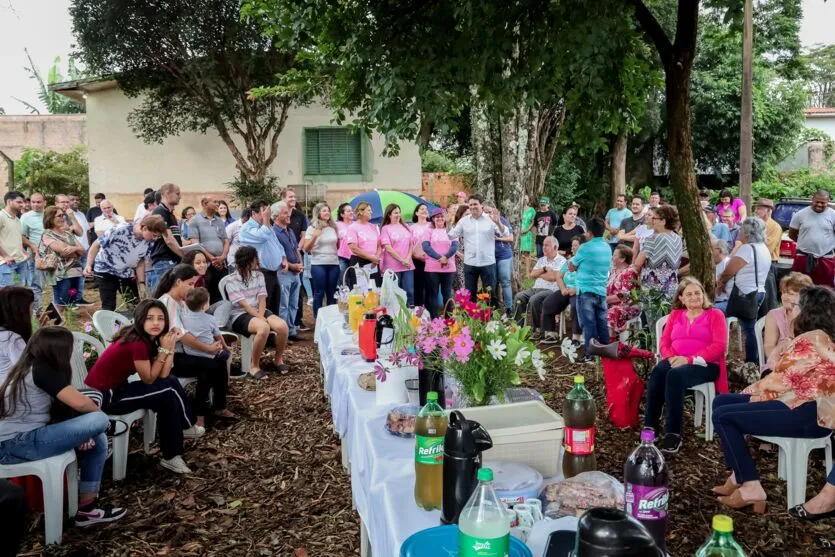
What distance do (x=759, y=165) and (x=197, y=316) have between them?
72.5ft

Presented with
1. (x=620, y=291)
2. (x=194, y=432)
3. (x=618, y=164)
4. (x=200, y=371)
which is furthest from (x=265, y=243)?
(x=618, y=164)

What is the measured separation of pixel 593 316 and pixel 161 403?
4.18 metres

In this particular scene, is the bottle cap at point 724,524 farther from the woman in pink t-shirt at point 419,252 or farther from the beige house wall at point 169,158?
the beige house wall at point 169,158

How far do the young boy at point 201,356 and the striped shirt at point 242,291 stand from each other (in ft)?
3.29

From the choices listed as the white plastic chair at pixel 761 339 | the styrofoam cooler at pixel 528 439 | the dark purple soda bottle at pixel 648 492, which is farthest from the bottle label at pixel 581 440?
the white plastic chair at pixel 761 339

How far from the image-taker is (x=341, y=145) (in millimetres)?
17891

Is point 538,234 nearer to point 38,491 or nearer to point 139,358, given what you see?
point 139,358

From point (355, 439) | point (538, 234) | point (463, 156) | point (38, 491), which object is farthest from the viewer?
point (463, 156)

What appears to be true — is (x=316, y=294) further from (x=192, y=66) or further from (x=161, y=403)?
(x=192, y=66)

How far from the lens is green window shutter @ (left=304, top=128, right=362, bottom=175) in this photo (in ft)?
58.5

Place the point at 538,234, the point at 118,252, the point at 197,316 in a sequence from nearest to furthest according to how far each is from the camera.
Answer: the point at 197,316, the point at 118,252, the point at 538,234

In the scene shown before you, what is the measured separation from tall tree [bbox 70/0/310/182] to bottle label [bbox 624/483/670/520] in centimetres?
1416

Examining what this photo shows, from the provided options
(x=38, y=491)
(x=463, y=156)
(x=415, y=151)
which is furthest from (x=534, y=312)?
(x=463, y=156)

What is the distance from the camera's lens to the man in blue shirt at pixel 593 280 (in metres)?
6.82
